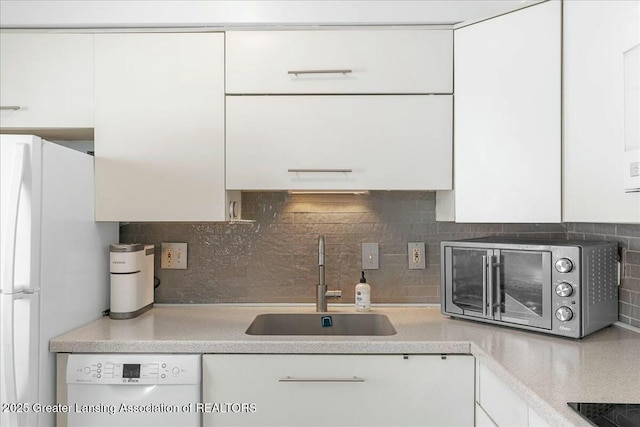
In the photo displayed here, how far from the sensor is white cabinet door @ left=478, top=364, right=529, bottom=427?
1.30 metres

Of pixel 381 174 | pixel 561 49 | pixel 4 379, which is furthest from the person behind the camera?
pixel 381 174

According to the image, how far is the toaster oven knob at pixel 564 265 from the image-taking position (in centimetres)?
167

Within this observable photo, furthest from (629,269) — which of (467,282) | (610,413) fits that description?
(610,413)

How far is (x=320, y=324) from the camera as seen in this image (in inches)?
86.4

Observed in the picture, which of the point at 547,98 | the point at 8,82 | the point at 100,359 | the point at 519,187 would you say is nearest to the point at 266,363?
the point at 100,359

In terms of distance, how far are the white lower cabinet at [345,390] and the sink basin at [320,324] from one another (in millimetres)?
471

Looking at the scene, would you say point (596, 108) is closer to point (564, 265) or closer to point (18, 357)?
point (564, 265)

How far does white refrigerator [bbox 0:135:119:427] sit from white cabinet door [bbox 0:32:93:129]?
0.25m

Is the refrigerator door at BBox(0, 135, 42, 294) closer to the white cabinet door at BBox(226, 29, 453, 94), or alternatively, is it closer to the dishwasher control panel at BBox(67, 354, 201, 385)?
the dishwasher control panel at BBox(67, 354, 201, 385)

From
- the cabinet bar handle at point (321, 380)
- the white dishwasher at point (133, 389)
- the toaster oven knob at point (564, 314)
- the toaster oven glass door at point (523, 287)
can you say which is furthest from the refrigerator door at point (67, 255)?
the toaster oven knob at point (564, 314)

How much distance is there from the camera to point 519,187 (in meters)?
1.86

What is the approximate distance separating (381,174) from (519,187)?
0.53 m

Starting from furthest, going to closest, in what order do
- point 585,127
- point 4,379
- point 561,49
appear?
1. point 561,49
2. point 585,127
3. point 4,379

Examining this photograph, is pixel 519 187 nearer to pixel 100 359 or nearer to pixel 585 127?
pixel 585 127
